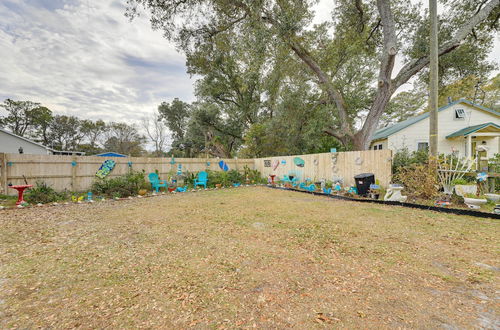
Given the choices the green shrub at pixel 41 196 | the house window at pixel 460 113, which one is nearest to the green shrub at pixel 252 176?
the green shrub at pixel 41 196

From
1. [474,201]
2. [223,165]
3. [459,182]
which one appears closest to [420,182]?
[459,182]

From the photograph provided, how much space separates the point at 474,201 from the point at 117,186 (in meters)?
10.6

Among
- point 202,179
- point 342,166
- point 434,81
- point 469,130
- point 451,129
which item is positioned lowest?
point 202,179

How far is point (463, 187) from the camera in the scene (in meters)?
4.67

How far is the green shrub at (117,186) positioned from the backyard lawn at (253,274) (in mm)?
3449

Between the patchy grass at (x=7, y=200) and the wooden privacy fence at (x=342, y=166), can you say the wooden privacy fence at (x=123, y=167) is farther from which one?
the patchy grass at (x=7, y=200)

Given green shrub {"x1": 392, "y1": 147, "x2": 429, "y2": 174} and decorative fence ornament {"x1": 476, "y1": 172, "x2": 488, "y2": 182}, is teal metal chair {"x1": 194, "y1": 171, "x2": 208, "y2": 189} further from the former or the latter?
decorative fence ornament {"x1": 476, "y1": 172, "x2": 488, "y2": 182}

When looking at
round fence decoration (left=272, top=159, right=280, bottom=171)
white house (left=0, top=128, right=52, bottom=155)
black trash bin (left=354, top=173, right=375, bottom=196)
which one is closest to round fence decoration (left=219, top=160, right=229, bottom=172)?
round fence decoration (left=272, top=159, right=280, bottom=171)

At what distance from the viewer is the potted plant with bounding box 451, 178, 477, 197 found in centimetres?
458

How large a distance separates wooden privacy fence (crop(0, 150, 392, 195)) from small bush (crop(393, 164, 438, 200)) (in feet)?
Result: 1.93

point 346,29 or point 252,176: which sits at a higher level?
point 346,29

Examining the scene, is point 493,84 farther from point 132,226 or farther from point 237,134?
point 132,226

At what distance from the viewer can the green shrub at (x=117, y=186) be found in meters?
7.27

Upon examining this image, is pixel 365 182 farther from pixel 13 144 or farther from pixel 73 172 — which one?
pixel 13 144
